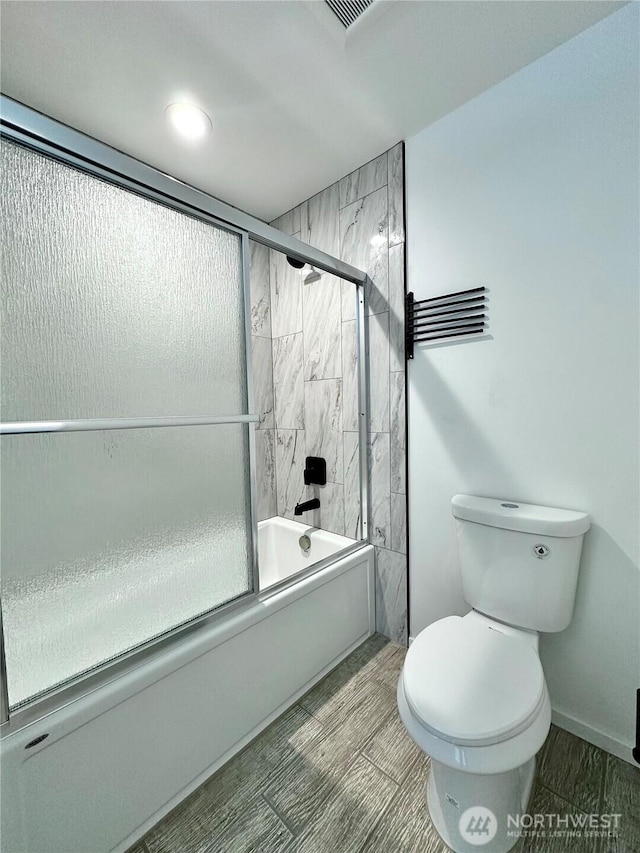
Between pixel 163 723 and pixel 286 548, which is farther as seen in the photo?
pixel 286 548

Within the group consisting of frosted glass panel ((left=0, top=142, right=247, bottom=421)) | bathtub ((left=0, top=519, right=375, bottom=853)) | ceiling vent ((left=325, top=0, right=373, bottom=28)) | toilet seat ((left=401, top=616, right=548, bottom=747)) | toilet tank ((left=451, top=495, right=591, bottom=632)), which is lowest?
bathtub ((left=0, top=519, right=375, bottom=853))

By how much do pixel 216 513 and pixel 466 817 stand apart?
1145mm

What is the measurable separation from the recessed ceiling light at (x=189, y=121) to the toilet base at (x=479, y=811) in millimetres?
2429

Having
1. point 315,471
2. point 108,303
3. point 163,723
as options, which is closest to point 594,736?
point 163,723

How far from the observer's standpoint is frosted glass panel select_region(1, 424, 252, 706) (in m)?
0.89

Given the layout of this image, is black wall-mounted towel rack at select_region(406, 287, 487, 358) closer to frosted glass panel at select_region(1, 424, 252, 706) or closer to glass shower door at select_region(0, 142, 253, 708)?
glass shower door at select_region(0, 142, 253, 708)

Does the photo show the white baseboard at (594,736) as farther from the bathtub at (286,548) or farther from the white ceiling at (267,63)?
the white ceiling at (267,63)

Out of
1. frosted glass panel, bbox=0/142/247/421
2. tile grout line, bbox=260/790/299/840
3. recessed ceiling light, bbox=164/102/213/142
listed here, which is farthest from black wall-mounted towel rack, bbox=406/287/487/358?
tile grout line, bbox=260/790/299/840

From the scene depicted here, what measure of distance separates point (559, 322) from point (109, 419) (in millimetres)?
1548

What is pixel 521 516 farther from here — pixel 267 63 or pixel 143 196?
pixel 267 63

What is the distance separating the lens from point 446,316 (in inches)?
62.5

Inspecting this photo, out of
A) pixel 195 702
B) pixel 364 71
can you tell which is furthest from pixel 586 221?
pixel 195 702

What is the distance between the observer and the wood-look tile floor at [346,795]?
1.01 m

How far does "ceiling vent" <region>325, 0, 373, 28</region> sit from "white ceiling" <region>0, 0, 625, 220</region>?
0.8 inches
